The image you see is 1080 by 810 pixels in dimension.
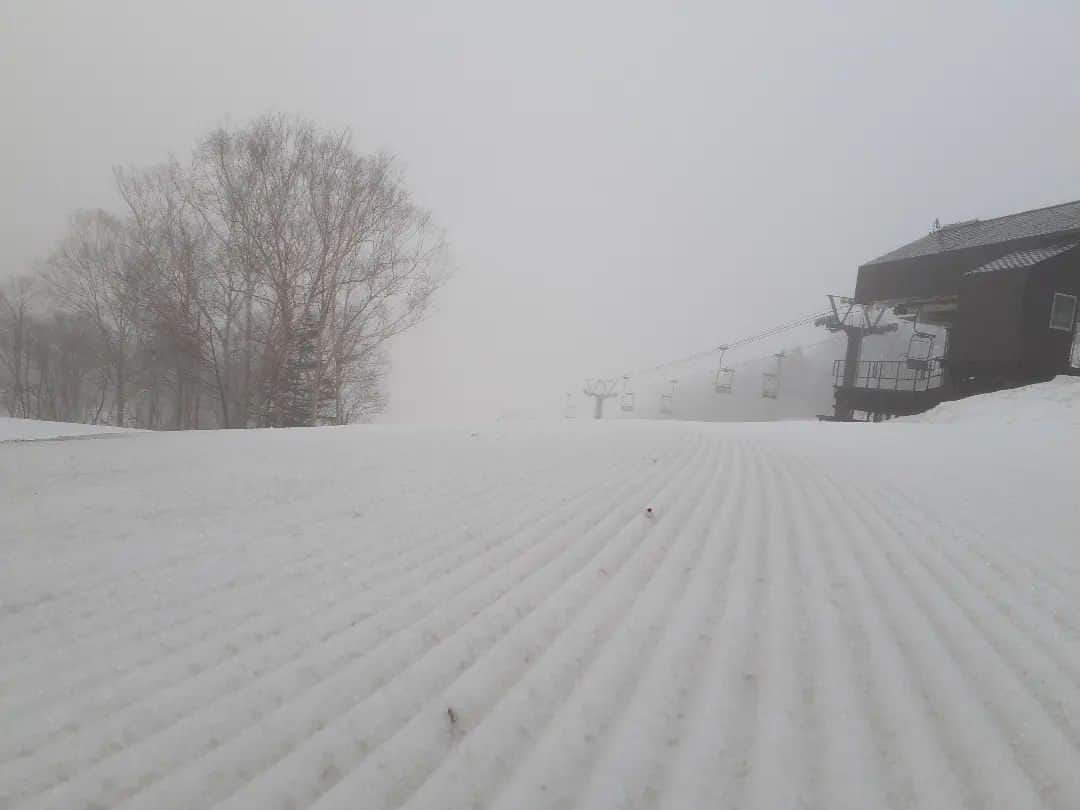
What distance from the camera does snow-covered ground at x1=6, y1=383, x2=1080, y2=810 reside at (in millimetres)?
1132

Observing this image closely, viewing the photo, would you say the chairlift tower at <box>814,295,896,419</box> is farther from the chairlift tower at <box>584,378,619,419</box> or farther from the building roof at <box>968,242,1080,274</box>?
the chairlift tower at <box>584,378,619,419</box>

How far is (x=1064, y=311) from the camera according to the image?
1321cm

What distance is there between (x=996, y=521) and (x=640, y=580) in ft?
9.51

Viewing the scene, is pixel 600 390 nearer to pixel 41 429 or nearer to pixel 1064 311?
pixel 1064 311

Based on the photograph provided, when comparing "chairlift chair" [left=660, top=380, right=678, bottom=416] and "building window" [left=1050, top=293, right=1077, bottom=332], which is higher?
"building window" [left=1050, top=293, right=1077, bottom=332]

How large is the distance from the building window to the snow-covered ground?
14.5 meters

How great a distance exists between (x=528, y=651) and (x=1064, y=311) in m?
18.6

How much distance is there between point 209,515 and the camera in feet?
9.54

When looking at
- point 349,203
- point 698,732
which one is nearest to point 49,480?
point 698,732

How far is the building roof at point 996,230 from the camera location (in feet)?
47.5

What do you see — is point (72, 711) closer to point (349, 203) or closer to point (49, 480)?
point (49, 480)

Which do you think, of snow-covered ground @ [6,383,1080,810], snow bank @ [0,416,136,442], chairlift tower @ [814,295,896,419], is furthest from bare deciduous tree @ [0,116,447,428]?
chairlift tower @ [814,295,896,419]

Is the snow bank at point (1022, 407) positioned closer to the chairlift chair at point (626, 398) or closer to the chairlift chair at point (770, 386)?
the chairlift chair at point (770, 386)

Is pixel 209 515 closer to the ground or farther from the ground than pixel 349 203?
closer to the ground
